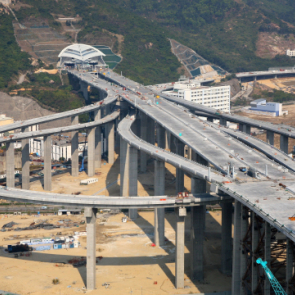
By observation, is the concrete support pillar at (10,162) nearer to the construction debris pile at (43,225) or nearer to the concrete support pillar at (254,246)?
the construction debris pile at (43,225)

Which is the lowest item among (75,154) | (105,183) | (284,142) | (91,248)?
(105,183)

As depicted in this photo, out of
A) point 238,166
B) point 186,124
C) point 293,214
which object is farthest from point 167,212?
point 293,214

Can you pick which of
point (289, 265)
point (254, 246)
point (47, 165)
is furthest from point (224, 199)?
point (47, 165)

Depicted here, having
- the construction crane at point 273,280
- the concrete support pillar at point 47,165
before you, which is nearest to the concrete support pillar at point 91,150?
the concrete support pillar at point 47,165

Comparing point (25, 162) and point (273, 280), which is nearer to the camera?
point (273, 280)

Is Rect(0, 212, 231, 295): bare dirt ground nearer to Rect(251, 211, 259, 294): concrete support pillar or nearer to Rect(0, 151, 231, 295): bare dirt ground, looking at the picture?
Rect(0, 151, 231, 295): bare dirt ground

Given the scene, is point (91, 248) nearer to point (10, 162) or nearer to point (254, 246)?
point (254, 246)

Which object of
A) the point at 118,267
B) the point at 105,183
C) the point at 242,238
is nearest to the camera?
the point at 242,238

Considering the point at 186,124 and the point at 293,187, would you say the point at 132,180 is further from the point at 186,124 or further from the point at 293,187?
the point at 293,187
